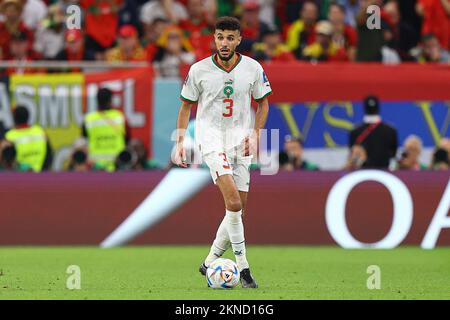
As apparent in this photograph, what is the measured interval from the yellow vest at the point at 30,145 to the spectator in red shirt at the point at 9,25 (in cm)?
224

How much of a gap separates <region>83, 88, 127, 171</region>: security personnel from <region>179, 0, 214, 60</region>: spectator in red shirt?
2774 millimetres

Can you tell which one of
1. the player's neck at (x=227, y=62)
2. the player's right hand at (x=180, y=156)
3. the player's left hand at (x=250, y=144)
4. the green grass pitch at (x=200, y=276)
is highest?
the player's neck at (x=227, y=62)

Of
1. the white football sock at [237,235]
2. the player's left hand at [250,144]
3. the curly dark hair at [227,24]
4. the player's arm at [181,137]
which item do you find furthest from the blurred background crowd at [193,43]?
the curly dark hair at [227,24]

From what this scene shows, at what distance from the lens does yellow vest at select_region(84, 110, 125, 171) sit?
60.8 ft

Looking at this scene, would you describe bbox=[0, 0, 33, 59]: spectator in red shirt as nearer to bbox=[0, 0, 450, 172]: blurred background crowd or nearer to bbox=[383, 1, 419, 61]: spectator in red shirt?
bbox=[0, 0, 450, 172]: blurred background crowd

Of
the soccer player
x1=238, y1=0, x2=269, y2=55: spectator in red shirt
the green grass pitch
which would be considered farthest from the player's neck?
x1=238, y1=0, x2=269, y2=55: spectator in red shirt

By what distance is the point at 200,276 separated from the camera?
1343 centimetres

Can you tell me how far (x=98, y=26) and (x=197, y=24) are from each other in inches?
63.7

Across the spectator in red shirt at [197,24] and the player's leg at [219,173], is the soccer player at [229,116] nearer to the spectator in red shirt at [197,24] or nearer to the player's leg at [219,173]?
the player's leg at [219,173]

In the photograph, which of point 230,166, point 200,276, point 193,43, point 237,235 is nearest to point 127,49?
point 193,43

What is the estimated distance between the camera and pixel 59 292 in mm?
11547

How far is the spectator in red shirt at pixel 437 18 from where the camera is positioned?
69.6 feet

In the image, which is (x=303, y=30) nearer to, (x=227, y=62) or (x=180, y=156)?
(x=227, y=62)

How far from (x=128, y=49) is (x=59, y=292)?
9.11m
